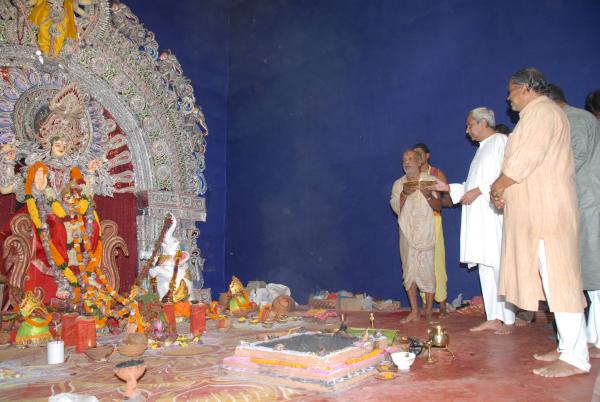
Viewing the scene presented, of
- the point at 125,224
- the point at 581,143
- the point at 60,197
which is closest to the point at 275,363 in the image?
the point at 581,143

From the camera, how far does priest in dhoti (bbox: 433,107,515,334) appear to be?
15.3 ft

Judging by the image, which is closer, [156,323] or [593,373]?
[593,373]

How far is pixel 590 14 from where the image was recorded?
5.51 m

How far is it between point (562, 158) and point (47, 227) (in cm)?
Answer: 499

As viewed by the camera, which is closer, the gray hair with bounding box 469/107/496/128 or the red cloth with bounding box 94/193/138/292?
the gray hair with bounding box 469/107/496/128

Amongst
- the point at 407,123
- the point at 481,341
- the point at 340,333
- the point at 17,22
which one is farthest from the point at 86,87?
the point at 481,341

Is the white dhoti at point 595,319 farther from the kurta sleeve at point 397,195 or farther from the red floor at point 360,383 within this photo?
the kurta sleeve at point 397,195

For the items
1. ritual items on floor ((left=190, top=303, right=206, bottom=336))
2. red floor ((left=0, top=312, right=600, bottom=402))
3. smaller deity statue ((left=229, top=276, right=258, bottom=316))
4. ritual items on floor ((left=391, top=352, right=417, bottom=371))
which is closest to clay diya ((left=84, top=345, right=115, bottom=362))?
red floor ((left=0, top=312, right=600, bottom=402))

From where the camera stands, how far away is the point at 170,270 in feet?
20.0

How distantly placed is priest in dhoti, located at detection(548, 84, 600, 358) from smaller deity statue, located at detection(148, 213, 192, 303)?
3973 millimetres

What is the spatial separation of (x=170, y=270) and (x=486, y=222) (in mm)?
3532

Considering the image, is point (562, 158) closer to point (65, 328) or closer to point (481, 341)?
point (481, 341)

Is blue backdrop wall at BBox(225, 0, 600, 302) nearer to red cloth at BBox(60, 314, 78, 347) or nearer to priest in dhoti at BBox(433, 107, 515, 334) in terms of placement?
priest in dhoti at BBox(433, 107, 515, 334)

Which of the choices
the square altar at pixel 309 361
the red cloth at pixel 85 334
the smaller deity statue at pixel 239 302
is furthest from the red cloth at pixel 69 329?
the smaller deity statue at pixel 239 302
